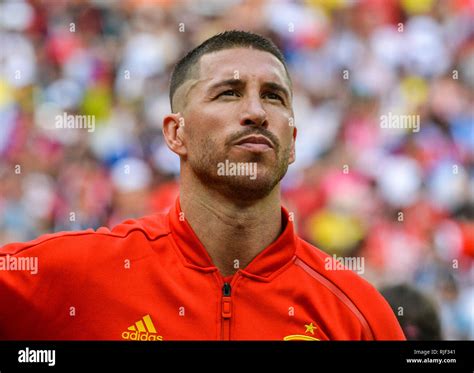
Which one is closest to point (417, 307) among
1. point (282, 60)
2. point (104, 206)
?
point (282, 60)

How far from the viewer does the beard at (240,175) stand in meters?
2.29

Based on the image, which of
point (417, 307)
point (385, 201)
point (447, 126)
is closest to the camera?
point (417, 307)

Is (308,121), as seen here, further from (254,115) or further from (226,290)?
(226,290)

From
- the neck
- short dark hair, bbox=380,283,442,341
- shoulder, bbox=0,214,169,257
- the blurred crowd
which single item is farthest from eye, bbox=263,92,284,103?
the blurred crowd

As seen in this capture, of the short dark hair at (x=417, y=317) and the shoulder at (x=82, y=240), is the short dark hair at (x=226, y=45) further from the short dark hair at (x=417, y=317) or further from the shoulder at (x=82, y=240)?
the short dark hair at (x=417, y=317)

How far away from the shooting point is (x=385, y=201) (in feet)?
17.4

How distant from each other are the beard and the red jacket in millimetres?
149

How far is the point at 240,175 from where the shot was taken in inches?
90.1

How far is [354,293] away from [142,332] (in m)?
0.62

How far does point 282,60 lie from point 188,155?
427 mm

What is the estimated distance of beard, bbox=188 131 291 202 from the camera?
2291 millimetres
